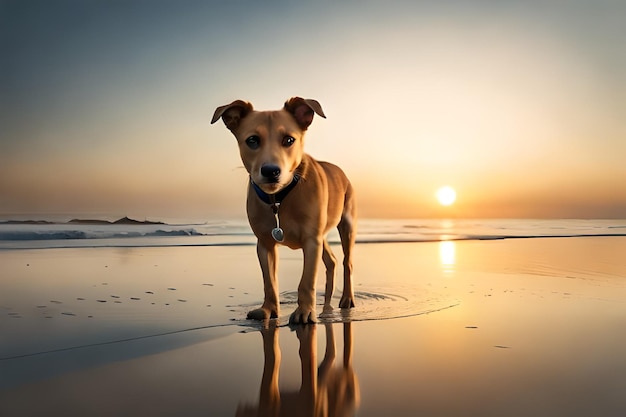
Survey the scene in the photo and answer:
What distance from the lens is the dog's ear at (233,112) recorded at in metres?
2.72

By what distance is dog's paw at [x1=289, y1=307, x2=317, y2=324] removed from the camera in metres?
2.75

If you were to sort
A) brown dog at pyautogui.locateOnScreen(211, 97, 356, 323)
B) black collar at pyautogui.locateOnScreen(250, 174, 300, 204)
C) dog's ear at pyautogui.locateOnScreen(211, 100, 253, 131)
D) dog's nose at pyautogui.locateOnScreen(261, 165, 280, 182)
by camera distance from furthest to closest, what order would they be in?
black collar at pyautogui.locateOnScreen(250, 174, 300, 204), dog's ear at pyautogui.locateOnScreen(211, 100, 253, 131), brown dog at pyautogui.locateOnScreen(211, 97, 356, 323), dog's nose at pyautogui.locateOnScreen(261, 165, 280, 182)

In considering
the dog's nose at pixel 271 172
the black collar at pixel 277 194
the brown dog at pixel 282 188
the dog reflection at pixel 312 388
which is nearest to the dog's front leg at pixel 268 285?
the brown dog at pixel 282 188

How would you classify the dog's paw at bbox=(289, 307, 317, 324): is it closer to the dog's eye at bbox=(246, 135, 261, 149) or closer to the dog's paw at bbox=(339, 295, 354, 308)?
the dog's paw at bbox=(339, 295, 354, 308)

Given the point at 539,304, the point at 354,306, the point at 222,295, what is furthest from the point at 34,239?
the point at 539,304

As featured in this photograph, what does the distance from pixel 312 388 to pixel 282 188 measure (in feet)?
4.09

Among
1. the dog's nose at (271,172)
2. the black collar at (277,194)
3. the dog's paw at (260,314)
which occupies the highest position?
the dog's nose at (271,172)

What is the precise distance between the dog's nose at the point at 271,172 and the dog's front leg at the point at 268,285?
0.63 metres

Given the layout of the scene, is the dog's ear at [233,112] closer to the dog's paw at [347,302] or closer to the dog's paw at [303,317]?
the dog's paw at [303,317]

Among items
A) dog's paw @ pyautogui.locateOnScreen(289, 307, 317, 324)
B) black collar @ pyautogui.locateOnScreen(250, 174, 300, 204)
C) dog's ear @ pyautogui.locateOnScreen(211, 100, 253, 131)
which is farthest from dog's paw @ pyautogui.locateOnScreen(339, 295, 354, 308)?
dog's ear @ pyautogui.locateOnScreen(211, 100, 253, 131)

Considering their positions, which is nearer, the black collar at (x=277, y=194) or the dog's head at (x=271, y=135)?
the dog's head at (x=271, y=135)

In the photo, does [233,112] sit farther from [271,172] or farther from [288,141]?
[271,172]

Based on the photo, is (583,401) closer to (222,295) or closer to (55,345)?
(55,345)

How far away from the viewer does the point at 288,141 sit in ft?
8.80
